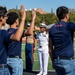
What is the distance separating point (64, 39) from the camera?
608 centimetres

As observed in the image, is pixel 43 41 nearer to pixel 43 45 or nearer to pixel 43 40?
pixel 43 40

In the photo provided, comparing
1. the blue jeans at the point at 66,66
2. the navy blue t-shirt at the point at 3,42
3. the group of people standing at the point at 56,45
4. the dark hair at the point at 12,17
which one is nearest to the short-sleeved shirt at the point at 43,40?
the group of people standing at the point at 56,45

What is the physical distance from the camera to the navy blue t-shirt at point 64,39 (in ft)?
19.8

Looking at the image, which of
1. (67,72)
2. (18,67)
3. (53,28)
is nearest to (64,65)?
(67,72)

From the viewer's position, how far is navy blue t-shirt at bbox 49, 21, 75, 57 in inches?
237

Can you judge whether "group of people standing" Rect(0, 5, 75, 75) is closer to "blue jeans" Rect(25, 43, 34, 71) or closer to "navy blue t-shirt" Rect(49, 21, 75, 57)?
"navy blue t-shirt" Rect(49, 21, 75, 57)

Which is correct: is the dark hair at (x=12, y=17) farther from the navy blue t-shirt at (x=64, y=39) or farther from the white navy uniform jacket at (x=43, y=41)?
the white navy uniform jacket at (x=43, y=41)

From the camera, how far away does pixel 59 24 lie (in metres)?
6.14

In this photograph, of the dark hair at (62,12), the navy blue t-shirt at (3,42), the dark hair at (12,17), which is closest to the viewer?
the navy blue t-shirt at (3,42)

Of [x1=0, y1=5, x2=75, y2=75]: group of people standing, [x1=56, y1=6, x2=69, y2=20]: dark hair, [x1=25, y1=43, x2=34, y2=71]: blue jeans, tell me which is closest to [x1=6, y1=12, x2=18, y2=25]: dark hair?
[x1=0, y1=5, x2=75, y2=75]: group of people standing

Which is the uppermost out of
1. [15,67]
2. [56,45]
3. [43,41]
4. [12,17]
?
[12,17]

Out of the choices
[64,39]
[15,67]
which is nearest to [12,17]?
Answer: [15,67]

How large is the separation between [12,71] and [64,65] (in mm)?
1319

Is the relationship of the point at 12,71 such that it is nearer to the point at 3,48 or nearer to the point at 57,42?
the point at 57,42
